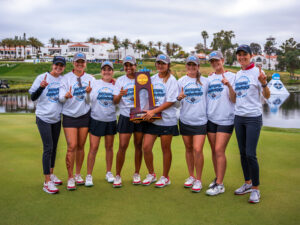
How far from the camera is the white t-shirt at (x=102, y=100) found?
4.99 metres

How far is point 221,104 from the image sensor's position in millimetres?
4672

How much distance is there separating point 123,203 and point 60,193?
105cm

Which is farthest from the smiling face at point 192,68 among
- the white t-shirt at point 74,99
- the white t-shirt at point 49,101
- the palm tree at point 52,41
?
the palm tree at point 52,41

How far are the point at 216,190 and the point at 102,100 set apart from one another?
85.0 inches

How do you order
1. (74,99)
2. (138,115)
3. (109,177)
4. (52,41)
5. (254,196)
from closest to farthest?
(254,196) < (138,115) < (74,99) < (109,177) < (52,41)

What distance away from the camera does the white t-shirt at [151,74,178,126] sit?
4.83m

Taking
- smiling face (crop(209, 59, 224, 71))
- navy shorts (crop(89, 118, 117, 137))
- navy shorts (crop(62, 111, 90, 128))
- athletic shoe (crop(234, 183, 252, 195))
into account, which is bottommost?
athletic shoe (crop(234, 183, 252, 195))

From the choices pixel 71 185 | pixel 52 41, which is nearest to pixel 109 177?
pixel 71 185

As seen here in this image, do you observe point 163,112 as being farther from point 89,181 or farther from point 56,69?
point 56,69

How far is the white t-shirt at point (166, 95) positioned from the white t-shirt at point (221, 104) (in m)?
0.56

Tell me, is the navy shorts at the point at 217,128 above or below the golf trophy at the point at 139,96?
below

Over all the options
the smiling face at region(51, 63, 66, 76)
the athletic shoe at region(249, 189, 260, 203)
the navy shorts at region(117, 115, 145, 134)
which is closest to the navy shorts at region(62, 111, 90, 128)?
the navy shorts at region(117, 115, 145, 134)

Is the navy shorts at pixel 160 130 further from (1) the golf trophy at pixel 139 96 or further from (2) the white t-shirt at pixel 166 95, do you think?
(1) the golf trophy at pixel 139 96

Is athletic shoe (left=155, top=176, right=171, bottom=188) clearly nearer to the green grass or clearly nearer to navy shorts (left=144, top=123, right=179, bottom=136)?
the green grass
